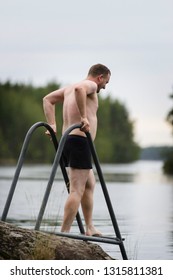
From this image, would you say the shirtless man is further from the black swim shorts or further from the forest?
the forest

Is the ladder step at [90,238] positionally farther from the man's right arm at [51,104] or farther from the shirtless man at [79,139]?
the man's right arm at [51,104]

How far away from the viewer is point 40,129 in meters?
105

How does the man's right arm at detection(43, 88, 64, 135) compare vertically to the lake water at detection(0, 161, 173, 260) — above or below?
above

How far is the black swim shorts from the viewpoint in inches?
362

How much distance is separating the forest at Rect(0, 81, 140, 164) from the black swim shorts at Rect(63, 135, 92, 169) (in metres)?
91.3

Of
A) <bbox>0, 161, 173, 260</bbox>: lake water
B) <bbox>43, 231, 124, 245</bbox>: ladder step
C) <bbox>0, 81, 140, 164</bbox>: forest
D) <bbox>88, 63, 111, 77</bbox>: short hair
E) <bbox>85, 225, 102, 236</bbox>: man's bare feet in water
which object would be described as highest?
<bbox>88, 63, 111, 77</bbox>: short hair

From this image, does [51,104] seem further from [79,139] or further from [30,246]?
[30,246]

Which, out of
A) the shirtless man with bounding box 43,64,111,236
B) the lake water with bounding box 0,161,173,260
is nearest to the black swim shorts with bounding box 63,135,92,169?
the shirtless man with bounding box 43,64,111,236

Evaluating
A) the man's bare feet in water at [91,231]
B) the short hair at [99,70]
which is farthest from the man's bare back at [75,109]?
the man's bare feet in water at [91,231]

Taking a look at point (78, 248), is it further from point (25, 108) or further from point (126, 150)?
point (126, 150)

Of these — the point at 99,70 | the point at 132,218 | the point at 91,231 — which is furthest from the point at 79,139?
the point at 132,218

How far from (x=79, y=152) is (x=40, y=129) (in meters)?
96.2

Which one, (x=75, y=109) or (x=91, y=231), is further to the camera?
(x=91, y=231)
